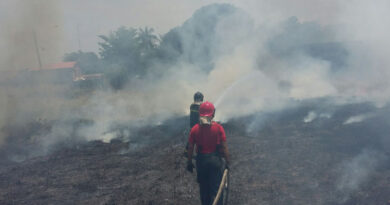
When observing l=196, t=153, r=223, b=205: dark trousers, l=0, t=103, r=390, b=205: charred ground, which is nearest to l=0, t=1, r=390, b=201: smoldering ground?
l=0, t=103, r=390, b=205: charred ground

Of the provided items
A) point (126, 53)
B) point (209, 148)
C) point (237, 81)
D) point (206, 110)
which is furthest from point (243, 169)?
point (126, 53)

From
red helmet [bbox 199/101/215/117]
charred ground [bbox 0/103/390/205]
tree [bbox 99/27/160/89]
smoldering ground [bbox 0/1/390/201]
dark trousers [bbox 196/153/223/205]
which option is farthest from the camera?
tree [bbox 99/27/160/89]

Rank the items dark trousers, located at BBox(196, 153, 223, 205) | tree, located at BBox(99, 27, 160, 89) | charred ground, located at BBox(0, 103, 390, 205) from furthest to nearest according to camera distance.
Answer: tree, located at BBox(99, 27, 160, 89)
charred ground, located at BBox(0, 103, 390, 205)
dark trousers, located at BBox(196, 153, 223, 205)

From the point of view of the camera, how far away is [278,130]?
11359 mm

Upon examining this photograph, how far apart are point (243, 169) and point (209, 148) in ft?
10.5

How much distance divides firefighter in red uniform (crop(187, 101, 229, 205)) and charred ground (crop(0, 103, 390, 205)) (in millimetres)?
1382

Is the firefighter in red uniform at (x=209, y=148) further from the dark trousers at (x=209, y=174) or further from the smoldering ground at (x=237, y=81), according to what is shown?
the smoldering ground at (x=237, y=81)

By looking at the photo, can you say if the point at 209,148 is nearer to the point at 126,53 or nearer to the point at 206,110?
the point at 206,110

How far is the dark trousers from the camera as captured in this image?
482 cm

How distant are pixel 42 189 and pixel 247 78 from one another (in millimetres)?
16441

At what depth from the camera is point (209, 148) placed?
4.81m

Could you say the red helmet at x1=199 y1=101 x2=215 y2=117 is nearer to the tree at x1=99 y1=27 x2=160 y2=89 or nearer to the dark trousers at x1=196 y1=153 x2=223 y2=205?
the dark trousers at x1=196 y1=153 x2=223 y2=205

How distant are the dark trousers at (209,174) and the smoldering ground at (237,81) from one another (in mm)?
4040

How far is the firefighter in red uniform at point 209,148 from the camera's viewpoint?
475 cm
